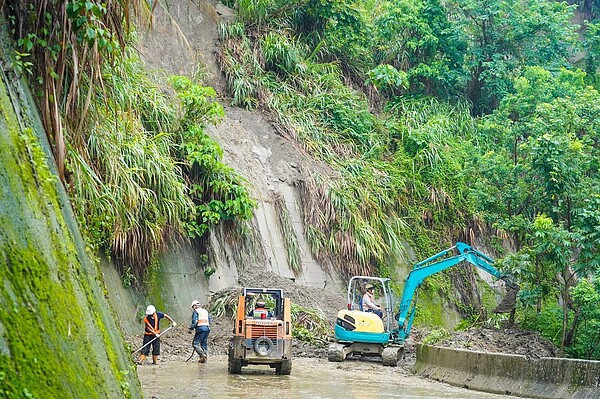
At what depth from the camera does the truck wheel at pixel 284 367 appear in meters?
17.2

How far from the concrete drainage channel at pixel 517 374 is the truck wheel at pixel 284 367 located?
271cm

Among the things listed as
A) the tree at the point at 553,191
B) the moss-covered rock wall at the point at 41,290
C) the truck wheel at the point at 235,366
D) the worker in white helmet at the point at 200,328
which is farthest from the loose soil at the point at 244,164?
the moss-covered rock wall at the point at 41,290

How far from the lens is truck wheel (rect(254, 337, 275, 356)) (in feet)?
55.8

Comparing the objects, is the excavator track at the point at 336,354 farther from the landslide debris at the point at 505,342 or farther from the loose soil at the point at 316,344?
the landslide debris at the point at 505,342

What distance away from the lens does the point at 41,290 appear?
219 inches

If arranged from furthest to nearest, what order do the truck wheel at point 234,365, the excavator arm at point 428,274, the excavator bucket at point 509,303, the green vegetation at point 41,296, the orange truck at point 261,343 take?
the excavator bucket at point 509,303 → the excavator arm at point 428,274 → the truck wheel at point 234,365 → the orange truck at point 261,343 → the green vegetation at point 41,296

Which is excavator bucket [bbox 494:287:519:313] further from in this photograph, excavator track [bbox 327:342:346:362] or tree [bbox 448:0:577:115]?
tree [bbox 448:0:577:115]

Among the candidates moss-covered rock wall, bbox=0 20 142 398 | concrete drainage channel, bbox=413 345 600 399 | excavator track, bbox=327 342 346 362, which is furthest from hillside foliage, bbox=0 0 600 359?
excavator track, bbox=327 342 346 362

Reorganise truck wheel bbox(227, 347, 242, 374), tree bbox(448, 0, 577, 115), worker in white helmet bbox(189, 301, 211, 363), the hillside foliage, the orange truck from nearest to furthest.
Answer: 1. the hillside foliage
2. the orange truck
3. truck wheel bbox(227, 347, 242, 374)
4. worker in white helmet bbox(189, 301, 211, 363)
5. tree bbox(448, 0, 577, 115)

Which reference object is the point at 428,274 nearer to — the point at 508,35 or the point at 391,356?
the point at 391,356

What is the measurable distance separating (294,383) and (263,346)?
4.74ft

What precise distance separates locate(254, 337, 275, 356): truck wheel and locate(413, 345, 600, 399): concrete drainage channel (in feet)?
10.4

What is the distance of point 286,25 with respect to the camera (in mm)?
33156

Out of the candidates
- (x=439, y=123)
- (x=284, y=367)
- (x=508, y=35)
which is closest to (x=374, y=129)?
(x=439, y=123)
